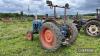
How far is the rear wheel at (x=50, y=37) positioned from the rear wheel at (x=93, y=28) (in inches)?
186

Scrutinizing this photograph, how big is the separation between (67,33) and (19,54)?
2.46 meters

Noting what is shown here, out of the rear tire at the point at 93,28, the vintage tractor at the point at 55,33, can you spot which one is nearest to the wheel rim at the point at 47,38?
the vintage tractor at the point at 55,33

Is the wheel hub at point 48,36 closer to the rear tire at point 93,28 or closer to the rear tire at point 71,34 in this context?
the rear tire at point 71,34

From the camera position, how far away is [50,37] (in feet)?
25.6

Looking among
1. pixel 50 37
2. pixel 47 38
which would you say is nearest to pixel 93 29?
pixel 47 38

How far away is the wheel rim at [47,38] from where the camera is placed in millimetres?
7660

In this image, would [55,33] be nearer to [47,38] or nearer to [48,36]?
[48,36]

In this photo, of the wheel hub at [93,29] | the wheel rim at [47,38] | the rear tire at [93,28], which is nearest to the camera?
the wheel rim at [47,38]

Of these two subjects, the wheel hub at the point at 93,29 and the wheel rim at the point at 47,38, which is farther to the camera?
the wheel hub at the point at 93,29

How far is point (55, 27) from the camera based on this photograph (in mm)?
7371

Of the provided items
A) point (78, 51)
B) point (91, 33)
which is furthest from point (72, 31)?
point (91, 33)

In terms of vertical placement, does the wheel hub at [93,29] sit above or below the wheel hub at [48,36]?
below

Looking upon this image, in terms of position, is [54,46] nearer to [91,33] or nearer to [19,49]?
[19,49]

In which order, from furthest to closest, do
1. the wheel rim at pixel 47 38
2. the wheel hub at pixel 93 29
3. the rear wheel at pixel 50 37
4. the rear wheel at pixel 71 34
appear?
the wheel hub at pixel 93 29
the rear wheel at pixel 71 34
the wheel rim at pixel 47 38
the rear wheel at pixel 50 37
